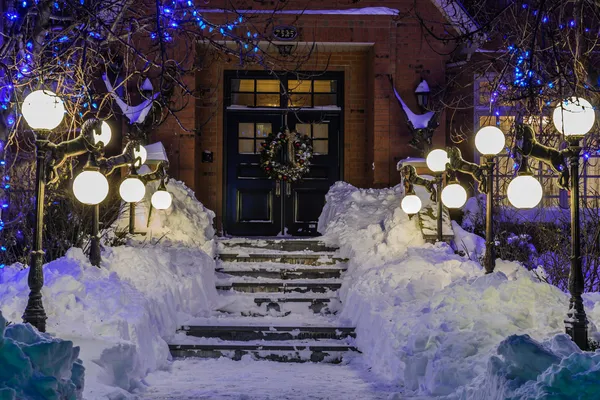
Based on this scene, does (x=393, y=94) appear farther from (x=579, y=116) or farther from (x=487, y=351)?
(x=487, y=351)

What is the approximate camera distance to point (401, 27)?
16641 mm

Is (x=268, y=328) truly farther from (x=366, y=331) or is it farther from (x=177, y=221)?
(x=177, y=221)

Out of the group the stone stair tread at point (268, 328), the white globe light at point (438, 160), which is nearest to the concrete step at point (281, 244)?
the white globe light at point (438, 160)

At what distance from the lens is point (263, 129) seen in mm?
17078

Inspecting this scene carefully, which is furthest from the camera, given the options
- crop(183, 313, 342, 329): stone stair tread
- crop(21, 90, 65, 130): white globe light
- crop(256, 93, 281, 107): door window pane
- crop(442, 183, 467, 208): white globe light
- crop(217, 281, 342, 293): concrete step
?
crop(256, 93, 281, 107): door window pane

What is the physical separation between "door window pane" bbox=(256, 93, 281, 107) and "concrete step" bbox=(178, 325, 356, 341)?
25.5ft

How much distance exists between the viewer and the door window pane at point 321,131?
675 inches

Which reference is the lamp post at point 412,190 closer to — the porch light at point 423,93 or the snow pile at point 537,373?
the porch light at point 423,93

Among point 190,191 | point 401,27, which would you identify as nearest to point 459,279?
point 190,191

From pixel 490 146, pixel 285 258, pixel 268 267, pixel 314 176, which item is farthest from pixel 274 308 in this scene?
pixel 314 176

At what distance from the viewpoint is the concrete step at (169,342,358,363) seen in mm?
9641

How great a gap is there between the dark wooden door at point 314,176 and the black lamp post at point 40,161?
877 cm

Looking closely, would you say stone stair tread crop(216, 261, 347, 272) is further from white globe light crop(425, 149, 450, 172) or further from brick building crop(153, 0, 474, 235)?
brick building crop(153, 0, 474, 235)

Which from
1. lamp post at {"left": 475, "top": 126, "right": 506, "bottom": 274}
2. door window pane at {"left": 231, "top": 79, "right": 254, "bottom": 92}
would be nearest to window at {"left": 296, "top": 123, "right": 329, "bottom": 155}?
door window pane at {"left": 231, "top": 79, "right": 254, "bottom": 92}
